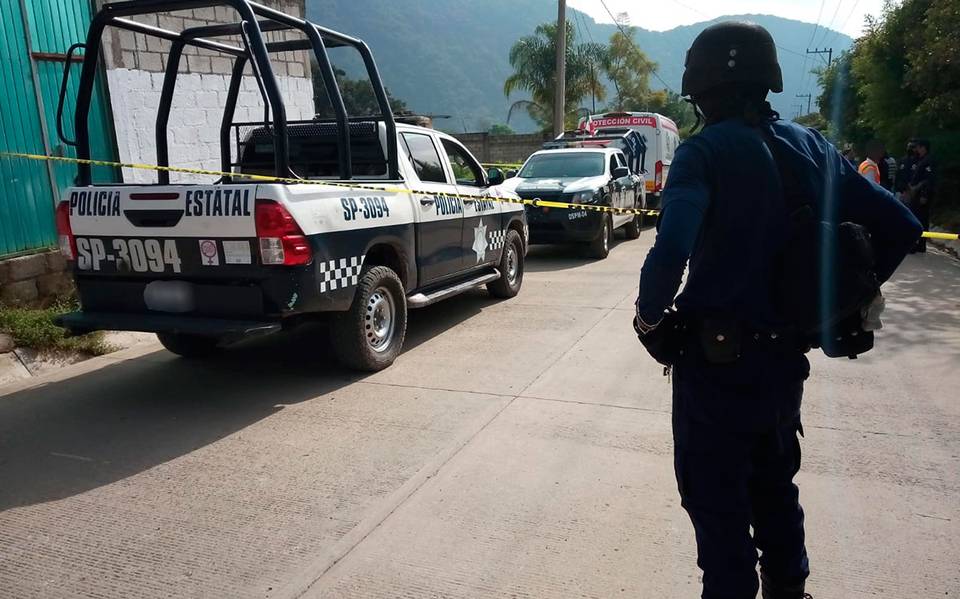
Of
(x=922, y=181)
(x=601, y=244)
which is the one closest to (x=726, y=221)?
(x=601, y=244)

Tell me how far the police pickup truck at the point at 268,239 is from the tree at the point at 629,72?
42887 millimetres

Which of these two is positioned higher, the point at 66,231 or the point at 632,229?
the point at 66,231

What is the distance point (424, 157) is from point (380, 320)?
1.68 meters

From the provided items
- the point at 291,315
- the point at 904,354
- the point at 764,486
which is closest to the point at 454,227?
the point at 291,315

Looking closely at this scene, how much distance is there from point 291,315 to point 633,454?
2331 mm

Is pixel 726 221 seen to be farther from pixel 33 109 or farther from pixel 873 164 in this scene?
pixel 873 164

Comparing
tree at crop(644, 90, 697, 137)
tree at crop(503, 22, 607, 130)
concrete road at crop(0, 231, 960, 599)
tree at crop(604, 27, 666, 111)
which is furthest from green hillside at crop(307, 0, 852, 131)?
concrete road at crop(0, 231, 960, 599)

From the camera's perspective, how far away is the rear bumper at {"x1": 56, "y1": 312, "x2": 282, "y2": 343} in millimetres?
4453

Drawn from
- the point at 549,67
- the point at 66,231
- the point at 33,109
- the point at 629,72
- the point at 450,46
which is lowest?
the point at 66,231

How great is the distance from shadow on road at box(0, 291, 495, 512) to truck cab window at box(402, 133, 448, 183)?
→ 1.47m

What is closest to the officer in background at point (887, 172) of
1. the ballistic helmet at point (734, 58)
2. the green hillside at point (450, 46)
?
the ballistic helmet at point (734, 58)

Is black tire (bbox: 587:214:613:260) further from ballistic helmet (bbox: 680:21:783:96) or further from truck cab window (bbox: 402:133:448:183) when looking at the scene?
ballistic helmet (bbox: 680:21:783:96)

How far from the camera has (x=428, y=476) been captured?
375 centimetres

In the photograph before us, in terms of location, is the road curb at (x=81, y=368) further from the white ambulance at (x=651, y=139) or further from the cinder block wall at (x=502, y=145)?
the cinder block wall at (x=502, y=145)
